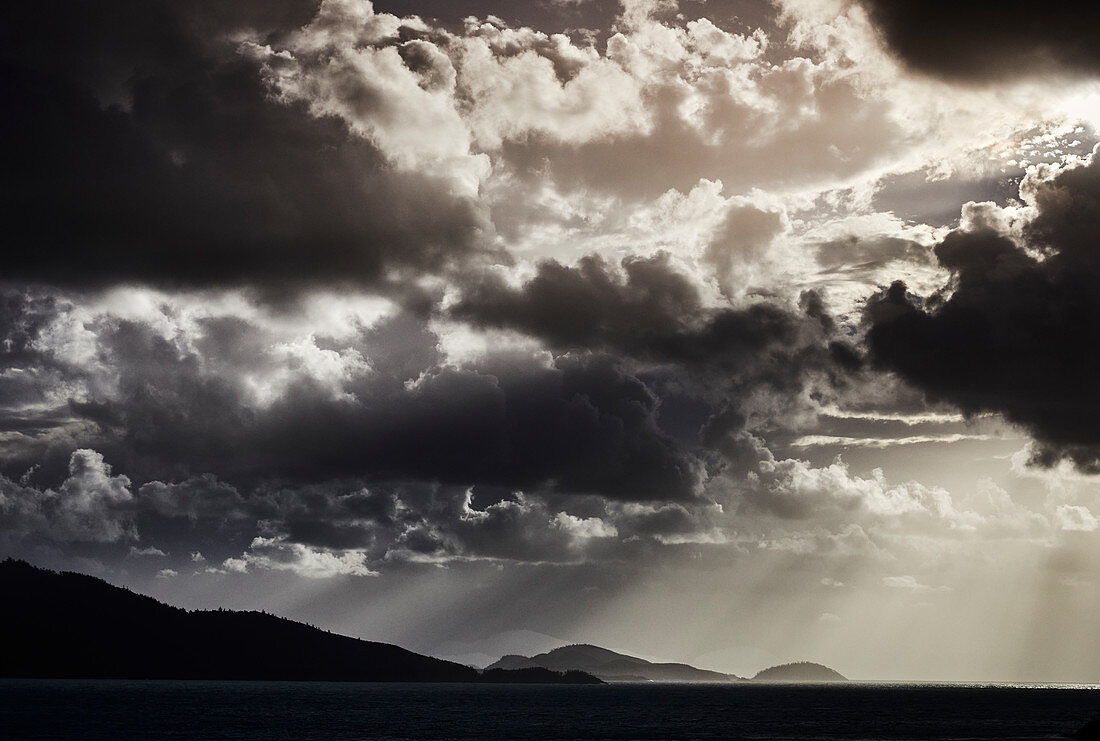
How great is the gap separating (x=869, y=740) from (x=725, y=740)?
102 feet

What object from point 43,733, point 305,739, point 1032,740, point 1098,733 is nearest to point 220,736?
point 305,739

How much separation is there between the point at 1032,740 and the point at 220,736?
172793mm

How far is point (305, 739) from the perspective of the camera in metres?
198

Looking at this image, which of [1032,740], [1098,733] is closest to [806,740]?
[1032,740]

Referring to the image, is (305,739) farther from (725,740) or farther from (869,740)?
(869,740)

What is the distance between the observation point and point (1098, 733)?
19888 cm

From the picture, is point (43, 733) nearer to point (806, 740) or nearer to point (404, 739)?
point (404, 739)

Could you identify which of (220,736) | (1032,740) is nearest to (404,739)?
(220,736)

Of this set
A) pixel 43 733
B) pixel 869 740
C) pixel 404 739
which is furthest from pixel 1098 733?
pixel 43 733

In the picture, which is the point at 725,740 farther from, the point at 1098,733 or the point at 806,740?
the point at 1098,733

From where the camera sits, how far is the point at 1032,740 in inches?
7633

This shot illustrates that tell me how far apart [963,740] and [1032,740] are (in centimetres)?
1342

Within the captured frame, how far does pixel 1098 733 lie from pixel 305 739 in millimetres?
170779

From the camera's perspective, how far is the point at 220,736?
199125 mm
